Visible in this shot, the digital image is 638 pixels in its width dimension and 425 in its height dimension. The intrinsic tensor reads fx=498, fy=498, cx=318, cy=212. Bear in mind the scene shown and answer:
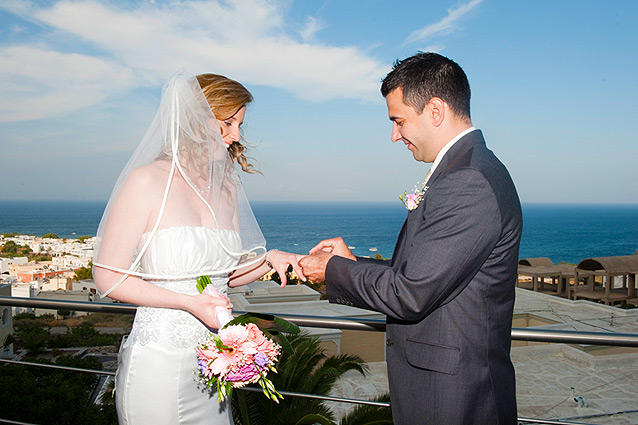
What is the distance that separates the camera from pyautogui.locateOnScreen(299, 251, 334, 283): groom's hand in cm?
198

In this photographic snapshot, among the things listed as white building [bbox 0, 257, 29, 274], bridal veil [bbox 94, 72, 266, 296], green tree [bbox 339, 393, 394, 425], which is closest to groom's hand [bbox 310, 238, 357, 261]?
bridal veil [bbox 94, 72, 266, 296]

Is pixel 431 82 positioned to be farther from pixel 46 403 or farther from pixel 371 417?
pixel 46 403

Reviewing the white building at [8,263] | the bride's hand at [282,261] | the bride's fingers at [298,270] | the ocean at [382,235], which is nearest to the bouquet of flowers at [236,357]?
the bride's fingers at [298,270]

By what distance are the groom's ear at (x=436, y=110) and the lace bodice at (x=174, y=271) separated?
99 cm

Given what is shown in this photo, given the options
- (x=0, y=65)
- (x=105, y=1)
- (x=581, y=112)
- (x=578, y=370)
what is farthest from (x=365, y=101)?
(x=578, y=370)

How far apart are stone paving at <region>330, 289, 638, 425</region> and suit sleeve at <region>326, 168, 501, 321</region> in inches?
354

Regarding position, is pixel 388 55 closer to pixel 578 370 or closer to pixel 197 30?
pixel 197 30

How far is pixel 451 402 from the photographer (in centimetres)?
165

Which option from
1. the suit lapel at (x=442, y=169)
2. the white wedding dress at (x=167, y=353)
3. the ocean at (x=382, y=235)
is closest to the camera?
the suit lapel at (x=442, y=169)

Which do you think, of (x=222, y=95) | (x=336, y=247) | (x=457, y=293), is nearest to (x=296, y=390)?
(x=336, y=247)

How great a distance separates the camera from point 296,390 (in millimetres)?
5320

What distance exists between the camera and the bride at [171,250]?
72.2 inches

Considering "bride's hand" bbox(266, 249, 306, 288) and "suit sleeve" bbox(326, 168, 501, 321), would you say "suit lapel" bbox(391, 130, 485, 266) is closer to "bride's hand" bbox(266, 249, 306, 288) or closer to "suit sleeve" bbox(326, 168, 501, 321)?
"suit sleeve" bbox(326, 168, 501, 321)

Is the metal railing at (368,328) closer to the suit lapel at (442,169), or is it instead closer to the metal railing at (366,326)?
the metal railing at (366,326)
